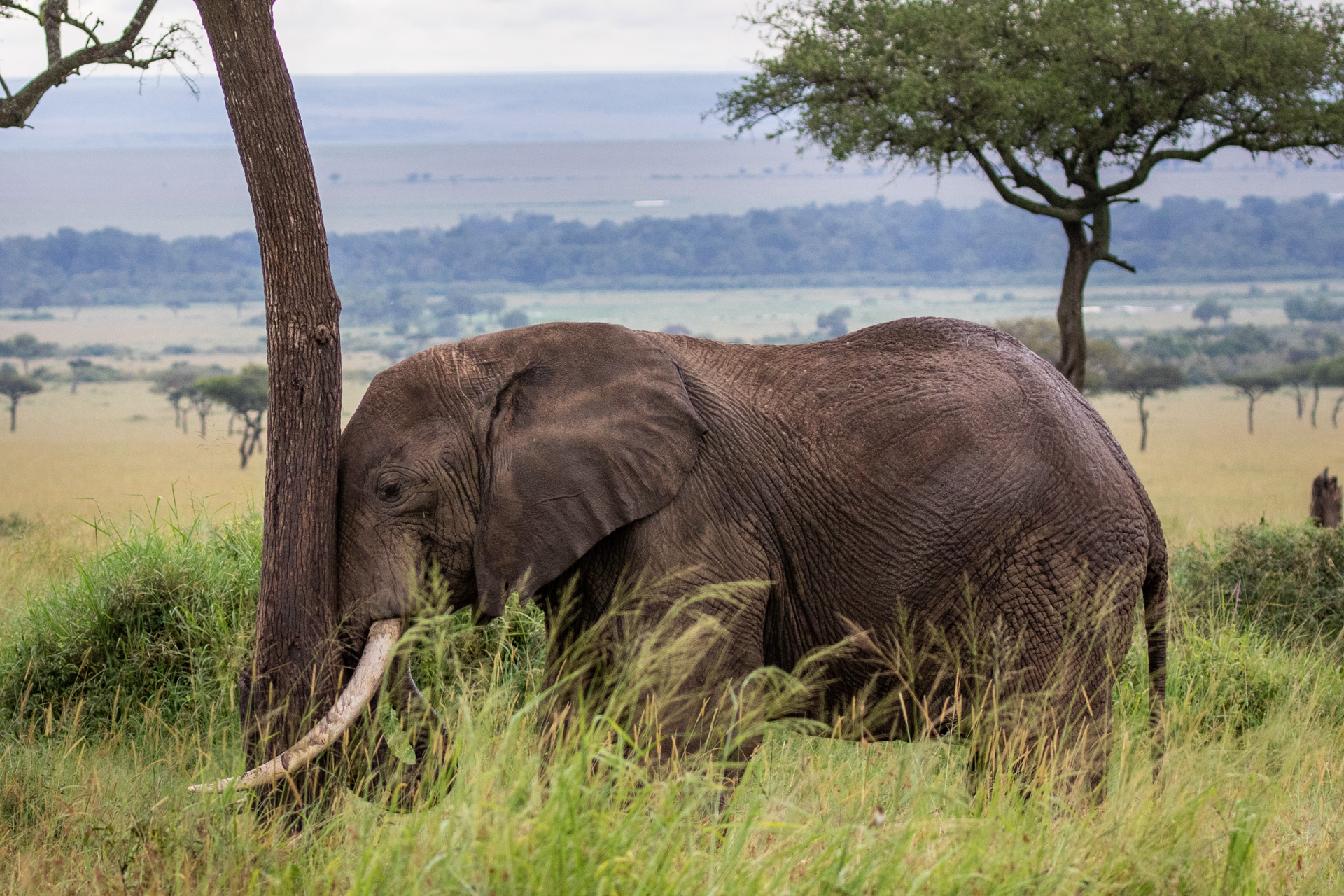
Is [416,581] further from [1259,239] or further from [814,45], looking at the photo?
[1259,239]

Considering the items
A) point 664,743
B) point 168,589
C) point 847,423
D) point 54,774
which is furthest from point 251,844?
point 168,589

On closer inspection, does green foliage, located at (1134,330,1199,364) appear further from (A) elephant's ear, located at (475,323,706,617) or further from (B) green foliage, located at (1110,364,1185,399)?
(A) elephant's ear, located at (475,323,706,617)

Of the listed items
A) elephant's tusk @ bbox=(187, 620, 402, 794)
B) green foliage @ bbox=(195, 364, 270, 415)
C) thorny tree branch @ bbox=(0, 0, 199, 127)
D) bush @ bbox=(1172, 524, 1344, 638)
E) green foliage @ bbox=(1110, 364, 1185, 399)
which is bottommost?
green foliage @ bbox=(195, 364, 270, 415)

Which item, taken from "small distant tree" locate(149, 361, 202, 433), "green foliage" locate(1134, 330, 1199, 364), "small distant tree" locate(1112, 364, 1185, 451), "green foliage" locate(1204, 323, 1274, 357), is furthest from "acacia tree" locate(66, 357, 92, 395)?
"green foliage" locate(1204, 323, 1274, 357)

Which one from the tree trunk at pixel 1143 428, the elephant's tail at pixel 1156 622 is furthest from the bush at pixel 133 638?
the tree trunk at pixel 1143 428

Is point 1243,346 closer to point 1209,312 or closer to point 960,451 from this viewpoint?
point 1209,312

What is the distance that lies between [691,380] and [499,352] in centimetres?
70

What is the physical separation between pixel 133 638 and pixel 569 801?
4.31 m

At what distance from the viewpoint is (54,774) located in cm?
474

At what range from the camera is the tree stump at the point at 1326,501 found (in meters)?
10.9

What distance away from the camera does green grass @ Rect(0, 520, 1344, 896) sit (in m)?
2.81

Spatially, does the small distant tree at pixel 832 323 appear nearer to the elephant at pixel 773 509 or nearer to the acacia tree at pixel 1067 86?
the acacia tree at pixel 1067 86

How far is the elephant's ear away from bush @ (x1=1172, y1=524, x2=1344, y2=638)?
5.30m

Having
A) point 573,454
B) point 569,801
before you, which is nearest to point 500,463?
point 573,454
